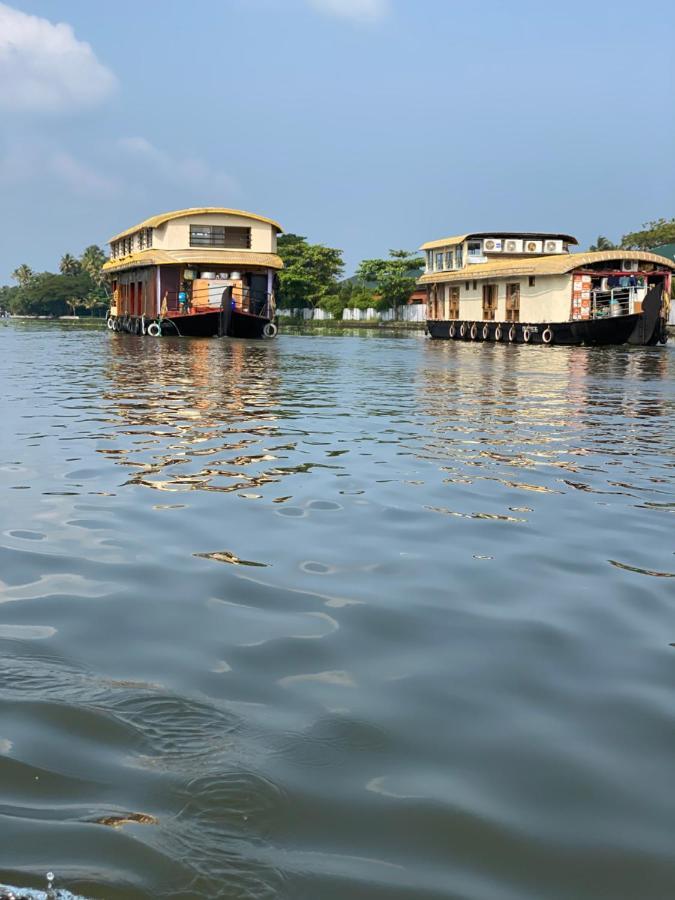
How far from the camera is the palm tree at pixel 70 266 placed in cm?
12812

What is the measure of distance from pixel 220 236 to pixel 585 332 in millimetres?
14681

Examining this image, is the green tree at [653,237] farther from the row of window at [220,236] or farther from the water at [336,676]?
the water at [336,676]

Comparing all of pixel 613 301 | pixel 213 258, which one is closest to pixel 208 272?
pixel 213 258

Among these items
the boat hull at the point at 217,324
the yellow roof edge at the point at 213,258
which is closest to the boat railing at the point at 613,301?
the yellow roof edge at the point at 213,258

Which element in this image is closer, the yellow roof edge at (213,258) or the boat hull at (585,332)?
the boat hull at (585,332)

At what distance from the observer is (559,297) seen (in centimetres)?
→ 3538

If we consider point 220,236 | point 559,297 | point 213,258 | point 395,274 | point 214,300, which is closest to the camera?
point 559,297

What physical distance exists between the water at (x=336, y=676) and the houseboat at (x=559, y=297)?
27849 mm

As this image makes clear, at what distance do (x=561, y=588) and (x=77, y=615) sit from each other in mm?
2004

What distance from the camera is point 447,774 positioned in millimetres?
2406

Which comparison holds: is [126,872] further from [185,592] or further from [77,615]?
[185,592]

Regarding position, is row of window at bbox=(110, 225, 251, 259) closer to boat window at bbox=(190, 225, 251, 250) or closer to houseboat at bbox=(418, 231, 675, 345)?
boat window at bbox=(190, 225, 251, 250)

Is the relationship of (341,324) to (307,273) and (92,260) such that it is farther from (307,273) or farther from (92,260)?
(92,260)

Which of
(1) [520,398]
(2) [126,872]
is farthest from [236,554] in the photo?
(1) [520,398]
